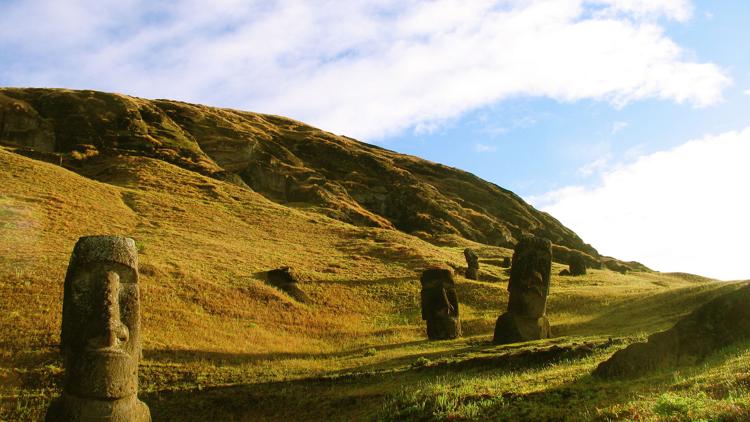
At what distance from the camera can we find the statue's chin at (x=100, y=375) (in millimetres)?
12304

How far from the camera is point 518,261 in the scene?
27.2m

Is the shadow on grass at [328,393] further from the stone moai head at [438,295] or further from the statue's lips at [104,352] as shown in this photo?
the stone moai head at [438,295]

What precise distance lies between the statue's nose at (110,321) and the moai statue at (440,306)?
1730 centimetres

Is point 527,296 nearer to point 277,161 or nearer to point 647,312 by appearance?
point 647,312

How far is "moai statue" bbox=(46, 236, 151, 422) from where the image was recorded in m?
12.3

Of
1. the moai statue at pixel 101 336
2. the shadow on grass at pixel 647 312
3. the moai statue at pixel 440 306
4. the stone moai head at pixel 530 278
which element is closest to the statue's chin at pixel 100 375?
the moai statue at pixel 101 336

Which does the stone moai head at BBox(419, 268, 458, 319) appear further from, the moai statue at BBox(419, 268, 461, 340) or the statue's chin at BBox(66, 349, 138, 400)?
the statue's chin at BBox(66, 349, 138, 400)

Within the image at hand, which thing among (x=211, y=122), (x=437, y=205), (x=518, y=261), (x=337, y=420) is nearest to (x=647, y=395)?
(x=337, y=420)

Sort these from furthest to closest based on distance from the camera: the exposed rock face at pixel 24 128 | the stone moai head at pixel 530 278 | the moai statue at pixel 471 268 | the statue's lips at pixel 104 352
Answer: the exposed rock face at pixel 24 128 < the moai statue at pixel 471 268 < the stone moai head at pixel 530 278 < the statue's lips at pixel 104 352

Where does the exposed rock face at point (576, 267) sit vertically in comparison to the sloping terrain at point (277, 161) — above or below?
below

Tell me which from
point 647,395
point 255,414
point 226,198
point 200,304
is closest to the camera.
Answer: point 647,395

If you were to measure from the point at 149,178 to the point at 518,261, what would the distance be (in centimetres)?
4988

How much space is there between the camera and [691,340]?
13.9m

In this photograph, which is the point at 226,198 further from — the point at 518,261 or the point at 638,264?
the point at 638,264
